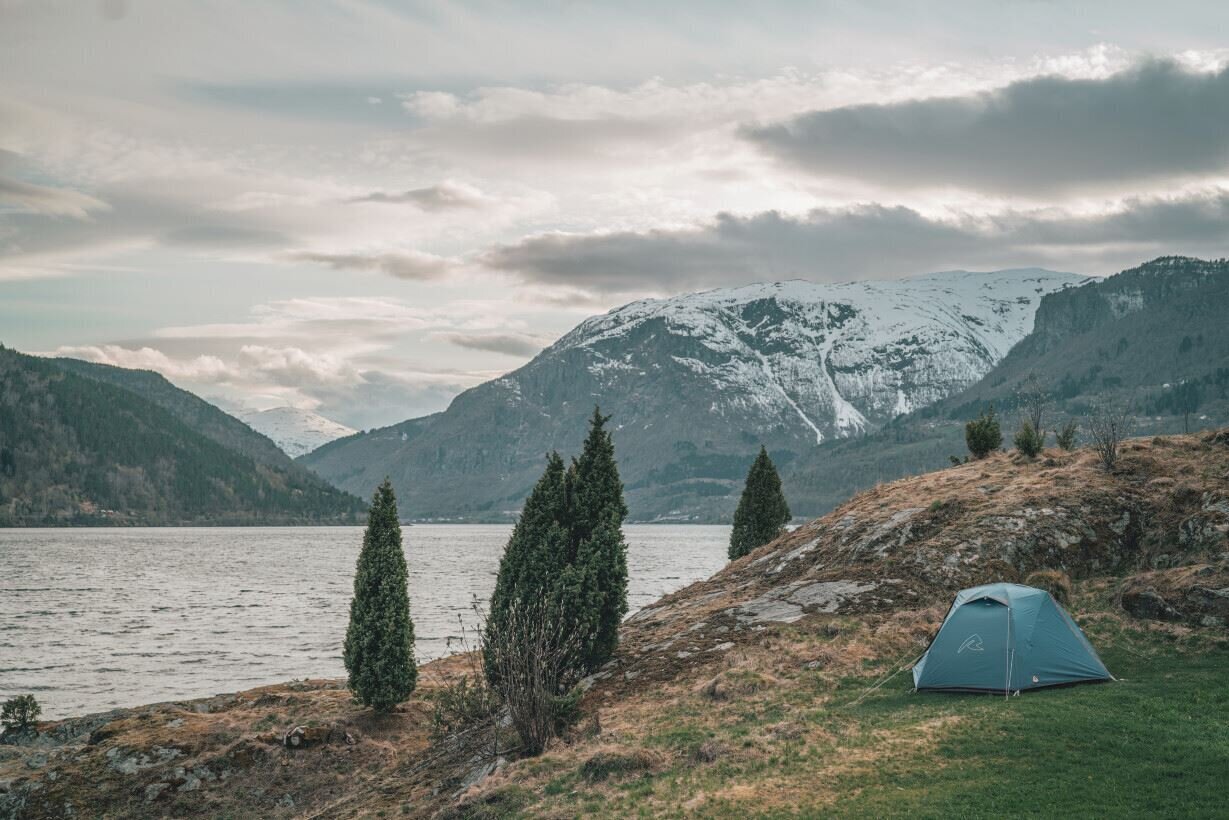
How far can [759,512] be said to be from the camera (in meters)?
75.4

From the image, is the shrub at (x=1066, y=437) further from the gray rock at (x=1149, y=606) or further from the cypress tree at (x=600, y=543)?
the cypress tree at (x=600, y=543)

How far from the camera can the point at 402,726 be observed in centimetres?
3650

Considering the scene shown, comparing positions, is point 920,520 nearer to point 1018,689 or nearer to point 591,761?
point 1018,689

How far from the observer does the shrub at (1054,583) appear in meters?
34.3

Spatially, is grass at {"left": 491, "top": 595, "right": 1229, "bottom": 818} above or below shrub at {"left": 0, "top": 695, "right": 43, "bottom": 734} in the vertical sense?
above

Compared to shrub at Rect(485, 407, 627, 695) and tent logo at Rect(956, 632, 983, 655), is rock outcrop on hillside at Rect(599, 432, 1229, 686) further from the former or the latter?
tent logo at Rect(956, 632, 983, 655)

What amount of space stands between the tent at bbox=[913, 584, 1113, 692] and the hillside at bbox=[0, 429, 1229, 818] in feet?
2.28

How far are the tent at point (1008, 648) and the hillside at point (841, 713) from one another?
0.69 m

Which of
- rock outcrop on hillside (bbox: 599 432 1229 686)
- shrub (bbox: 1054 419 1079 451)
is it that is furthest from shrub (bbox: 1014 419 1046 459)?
shrub (bbox: 1054 419 1079 451)

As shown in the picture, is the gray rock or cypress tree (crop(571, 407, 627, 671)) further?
cypress tree (crop(571, 407, 627, 671))

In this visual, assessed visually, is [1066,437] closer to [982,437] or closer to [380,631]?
[982,437]

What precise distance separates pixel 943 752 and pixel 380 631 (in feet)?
71.1

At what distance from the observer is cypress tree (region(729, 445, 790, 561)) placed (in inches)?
2953

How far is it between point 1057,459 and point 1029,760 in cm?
2856
